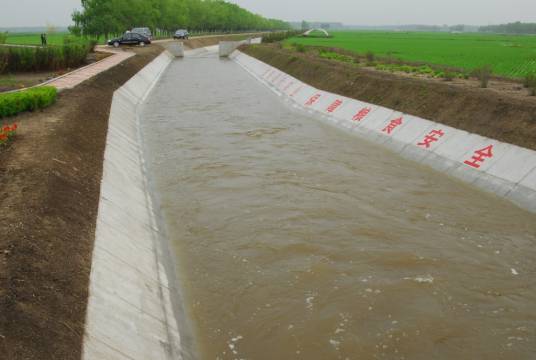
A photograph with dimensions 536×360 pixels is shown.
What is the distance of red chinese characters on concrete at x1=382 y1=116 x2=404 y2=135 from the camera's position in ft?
65.9

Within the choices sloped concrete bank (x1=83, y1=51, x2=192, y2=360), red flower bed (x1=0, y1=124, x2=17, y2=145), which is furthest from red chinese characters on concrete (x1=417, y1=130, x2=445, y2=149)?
red flower bed (x1=0, y1=124, x2=17, y2=145)

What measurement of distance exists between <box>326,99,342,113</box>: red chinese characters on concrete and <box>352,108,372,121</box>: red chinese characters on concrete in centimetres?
218

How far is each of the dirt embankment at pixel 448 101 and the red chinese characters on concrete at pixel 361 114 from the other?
73 cm

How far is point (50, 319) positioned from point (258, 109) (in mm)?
23062

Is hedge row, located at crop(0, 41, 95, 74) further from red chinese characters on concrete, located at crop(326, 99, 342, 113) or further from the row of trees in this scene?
the row of trees

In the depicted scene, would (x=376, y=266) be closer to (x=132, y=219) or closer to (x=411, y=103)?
(x=132, y=219)

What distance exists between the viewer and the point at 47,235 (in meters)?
8.02

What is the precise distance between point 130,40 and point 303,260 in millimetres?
54694

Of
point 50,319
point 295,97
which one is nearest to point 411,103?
point 295,97

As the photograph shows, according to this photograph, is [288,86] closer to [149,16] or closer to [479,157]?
[479,157]

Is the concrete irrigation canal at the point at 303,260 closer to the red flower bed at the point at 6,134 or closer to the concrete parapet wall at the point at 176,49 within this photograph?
the red flower bed at the point at 6,134

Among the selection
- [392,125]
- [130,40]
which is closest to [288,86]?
[392,125]

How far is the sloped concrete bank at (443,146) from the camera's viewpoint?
1375 centimetres

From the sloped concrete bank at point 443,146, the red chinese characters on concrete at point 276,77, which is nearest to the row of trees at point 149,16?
the red chinese characters on concrete at point 276,77
